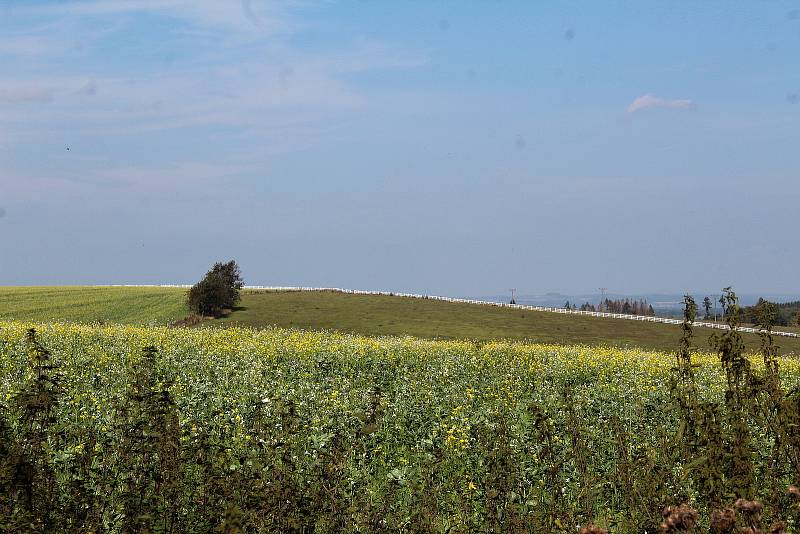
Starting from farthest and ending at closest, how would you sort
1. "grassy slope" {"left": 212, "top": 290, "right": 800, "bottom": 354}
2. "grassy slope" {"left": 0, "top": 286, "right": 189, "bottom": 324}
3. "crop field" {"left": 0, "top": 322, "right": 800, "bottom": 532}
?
"grassy slope" {"left": 0, "top": 286, "right": 189, "bottom": 324} → "grassy slope" {"left": 212, "top": 290, "right": 800, "bottom": 354} → "crop field" {"left": 0, "top": 322, "right": 800, "bottom": 532}

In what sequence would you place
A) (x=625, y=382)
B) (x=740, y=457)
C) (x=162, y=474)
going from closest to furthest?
(x=740, y=457) < (x=162, y=474) < (x=625, y=382)

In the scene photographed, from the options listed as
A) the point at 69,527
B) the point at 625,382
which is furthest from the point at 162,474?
the point at 625,382

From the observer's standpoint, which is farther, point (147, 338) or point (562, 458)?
point (147, 338)

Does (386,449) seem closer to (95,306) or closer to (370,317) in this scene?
(370,317)

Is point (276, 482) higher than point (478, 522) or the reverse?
higher

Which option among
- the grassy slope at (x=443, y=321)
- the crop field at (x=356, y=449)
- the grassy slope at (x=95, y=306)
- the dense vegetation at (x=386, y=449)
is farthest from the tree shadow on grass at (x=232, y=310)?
the dense vegetation at (x=386, y=449)

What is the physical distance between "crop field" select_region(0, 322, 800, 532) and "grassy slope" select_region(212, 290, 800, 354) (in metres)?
35.2

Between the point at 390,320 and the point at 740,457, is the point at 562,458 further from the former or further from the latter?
the point at 390,320

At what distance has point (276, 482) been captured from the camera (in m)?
9.24

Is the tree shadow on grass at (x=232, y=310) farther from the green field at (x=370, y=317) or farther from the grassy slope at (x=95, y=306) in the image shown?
the grassy slope at (x=95, y=306)

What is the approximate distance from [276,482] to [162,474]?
171 cm

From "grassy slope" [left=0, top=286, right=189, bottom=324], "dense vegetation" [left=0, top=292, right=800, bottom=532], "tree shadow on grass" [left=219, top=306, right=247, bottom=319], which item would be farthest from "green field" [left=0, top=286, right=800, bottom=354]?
"dense vegetation" [left=0, top=292, right=800, bottom=532]

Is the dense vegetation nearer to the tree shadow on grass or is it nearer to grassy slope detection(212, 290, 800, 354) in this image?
grassy slope detection(212, 290, 800, 354)

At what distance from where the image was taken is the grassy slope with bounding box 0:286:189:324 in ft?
237
